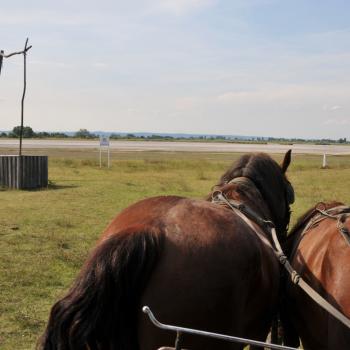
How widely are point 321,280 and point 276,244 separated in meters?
0.35

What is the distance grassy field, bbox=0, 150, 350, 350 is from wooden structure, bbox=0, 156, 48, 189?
0.72 meters

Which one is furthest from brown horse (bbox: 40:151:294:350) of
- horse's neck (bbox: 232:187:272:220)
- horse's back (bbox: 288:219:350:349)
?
horse's neck (bbox: 232:187:272:220)

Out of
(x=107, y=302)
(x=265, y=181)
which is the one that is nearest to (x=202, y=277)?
(x=107, y=302)

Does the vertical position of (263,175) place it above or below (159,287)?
above

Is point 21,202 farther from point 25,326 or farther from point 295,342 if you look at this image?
point 295,342

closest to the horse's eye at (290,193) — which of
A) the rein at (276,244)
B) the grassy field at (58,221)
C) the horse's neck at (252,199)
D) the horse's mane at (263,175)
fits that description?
the horse's mane at (263,175)

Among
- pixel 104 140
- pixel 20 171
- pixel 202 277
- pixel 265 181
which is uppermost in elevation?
pixel 104 140

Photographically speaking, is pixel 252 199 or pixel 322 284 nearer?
pixel 322 284

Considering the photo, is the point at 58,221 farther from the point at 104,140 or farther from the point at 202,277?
the point at 104,140

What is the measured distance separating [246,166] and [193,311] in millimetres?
1762

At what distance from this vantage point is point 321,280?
2703 mm

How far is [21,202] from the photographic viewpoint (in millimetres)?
13141

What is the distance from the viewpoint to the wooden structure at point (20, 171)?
1572cm

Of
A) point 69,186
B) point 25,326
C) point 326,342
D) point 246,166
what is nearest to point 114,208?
point 69,186
